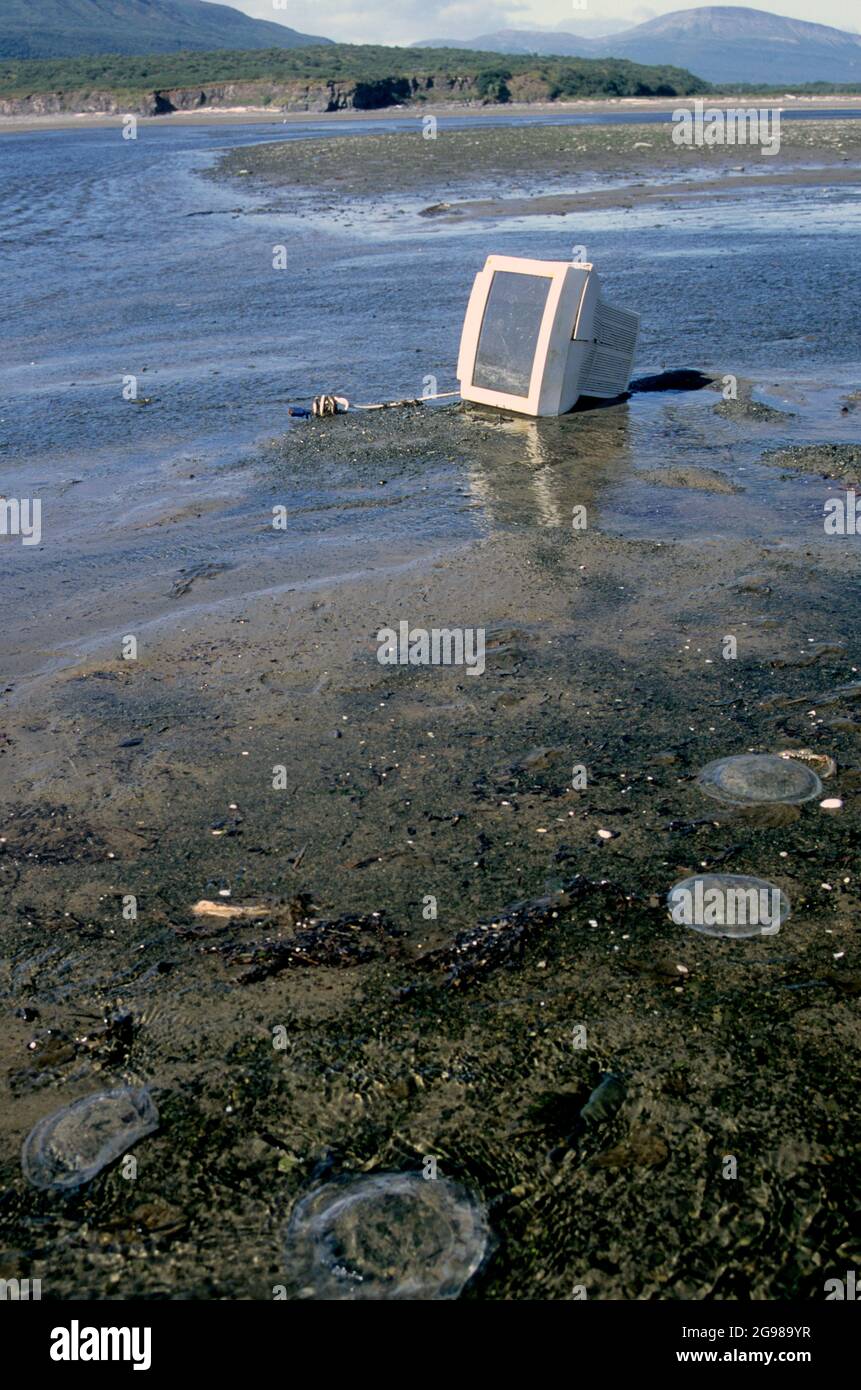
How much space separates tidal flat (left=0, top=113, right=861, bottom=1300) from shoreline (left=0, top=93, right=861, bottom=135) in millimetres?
60004

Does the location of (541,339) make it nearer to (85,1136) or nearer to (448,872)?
(448,872)

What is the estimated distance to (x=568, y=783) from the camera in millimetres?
4914

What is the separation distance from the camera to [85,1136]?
10.8 feet

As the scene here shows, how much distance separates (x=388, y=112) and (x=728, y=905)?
2965 inches

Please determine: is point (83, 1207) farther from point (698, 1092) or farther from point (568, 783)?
point (568, 783)

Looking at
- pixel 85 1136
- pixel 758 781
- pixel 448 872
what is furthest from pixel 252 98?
pixel 85 1136

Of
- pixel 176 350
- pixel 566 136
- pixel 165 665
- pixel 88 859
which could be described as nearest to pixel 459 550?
pixel 165 665

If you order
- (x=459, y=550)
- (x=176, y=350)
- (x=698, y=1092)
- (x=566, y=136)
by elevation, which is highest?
(x=566, y=136)

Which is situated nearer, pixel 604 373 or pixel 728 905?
pixel 728 905

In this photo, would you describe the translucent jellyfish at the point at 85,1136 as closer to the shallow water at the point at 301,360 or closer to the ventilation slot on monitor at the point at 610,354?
the shallow water at the point at 301,360

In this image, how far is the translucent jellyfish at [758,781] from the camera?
4719 millimetres
